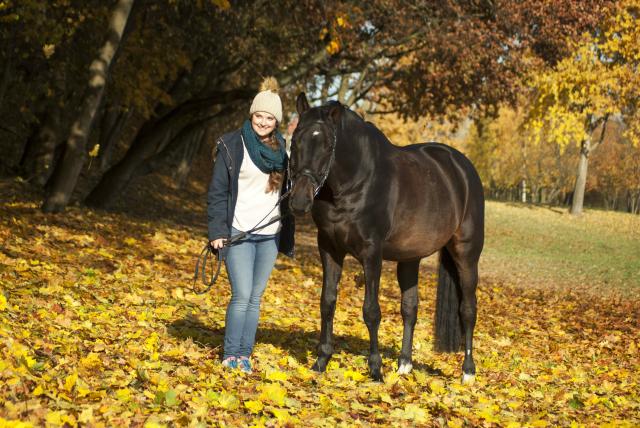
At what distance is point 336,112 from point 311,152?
0.37 m

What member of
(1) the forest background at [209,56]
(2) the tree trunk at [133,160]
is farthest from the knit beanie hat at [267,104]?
(2) the tree trunk at [133,160]

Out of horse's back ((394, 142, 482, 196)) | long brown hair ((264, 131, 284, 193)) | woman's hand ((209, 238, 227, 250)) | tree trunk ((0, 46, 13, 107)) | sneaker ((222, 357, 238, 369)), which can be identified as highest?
tree trunk ((0, 46, 13, 107))

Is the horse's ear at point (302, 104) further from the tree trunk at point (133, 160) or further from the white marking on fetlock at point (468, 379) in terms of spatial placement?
the tree trunk at point (133, 160)

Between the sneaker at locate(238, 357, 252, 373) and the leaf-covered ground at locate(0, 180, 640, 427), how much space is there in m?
0.09

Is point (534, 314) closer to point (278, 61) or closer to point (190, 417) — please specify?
point (190, 417)

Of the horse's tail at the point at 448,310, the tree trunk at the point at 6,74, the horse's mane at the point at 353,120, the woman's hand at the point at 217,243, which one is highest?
the tree trunk at the point at 6,74

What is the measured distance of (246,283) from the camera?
18.5ft

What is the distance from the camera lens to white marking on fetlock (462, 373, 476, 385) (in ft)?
21.8

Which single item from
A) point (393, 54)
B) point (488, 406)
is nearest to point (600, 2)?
point (393, 54)

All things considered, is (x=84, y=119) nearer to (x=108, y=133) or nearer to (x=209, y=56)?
(x=209, y=56)

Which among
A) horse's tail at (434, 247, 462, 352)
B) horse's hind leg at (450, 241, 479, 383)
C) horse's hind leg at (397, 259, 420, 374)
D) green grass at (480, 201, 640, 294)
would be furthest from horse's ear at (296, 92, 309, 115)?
green grass at (480, 201, 640, 294)

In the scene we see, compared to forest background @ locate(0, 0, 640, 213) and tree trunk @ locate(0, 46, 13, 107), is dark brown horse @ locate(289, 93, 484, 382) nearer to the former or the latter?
forest background @ locate(0, 0, 640, 213)

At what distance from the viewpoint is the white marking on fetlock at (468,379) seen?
6.64 m

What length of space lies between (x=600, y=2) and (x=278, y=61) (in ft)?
27.2
